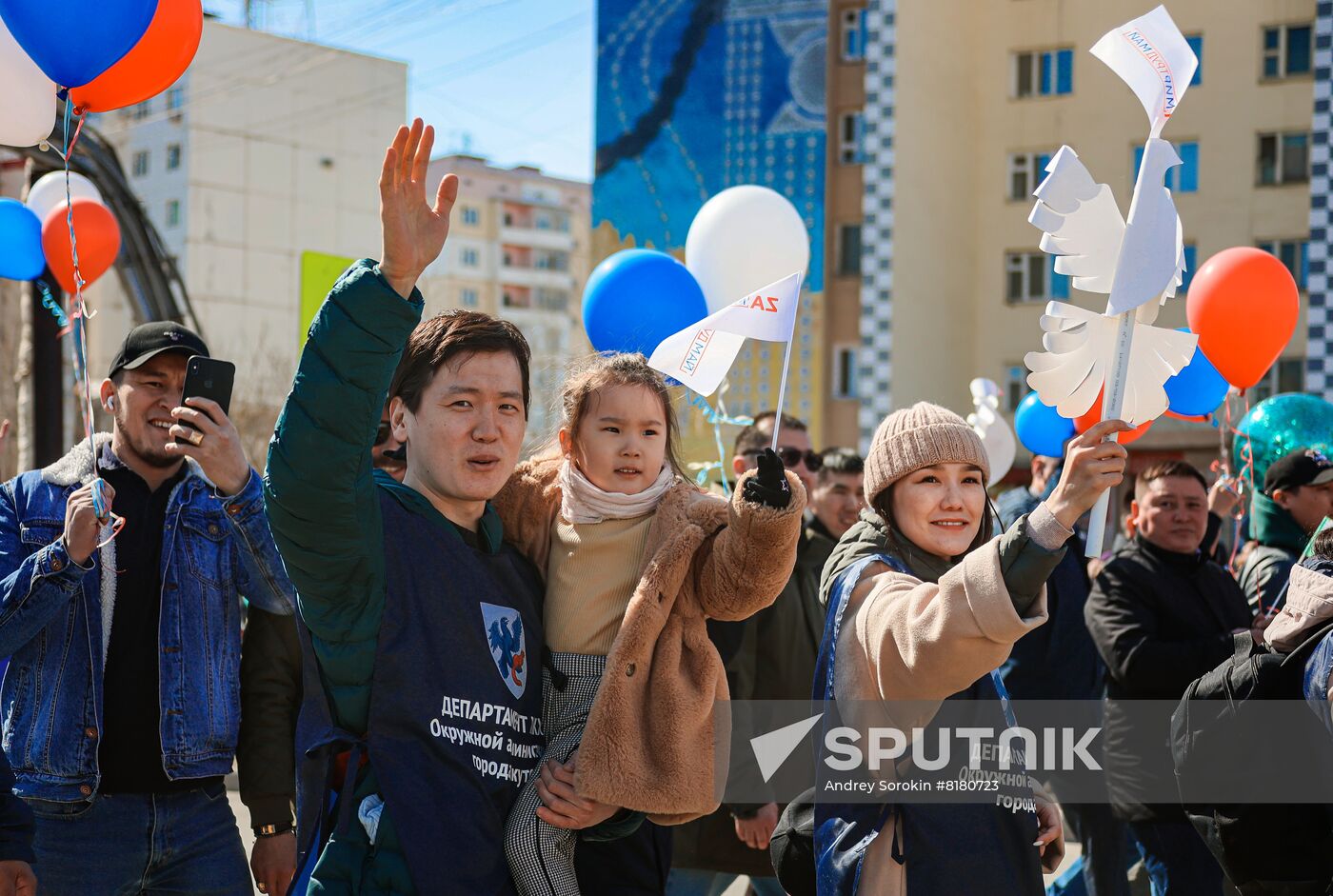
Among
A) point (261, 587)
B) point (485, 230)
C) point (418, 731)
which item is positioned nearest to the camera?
point (418, 731)

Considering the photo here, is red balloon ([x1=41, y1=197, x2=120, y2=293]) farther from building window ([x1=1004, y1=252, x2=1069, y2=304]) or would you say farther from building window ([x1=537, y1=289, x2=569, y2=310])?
building window ([x1=537, y1=289, x2=569, y2=310])

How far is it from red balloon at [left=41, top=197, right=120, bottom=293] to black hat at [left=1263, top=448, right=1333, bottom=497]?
228 inches

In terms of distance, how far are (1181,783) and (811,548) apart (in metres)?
2.25

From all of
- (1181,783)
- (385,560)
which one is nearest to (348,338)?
(385,560)

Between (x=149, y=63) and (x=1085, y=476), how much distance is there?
3.19 meters

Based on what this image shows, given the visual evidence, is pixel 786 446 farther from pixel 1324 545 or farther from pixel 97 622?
pixel 97 622

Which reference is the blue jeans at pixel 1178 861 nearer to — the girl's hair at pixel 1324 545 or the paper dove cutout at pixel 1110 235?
the girl's hair at pixel 1324 545

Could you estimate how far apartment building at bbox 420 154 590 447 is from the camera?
3049 inches

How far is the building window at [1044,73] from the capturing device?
30.4 m

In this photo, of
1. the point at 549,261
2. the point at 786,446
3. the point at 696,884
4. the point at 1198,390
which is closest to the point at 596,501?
the point at 696,884

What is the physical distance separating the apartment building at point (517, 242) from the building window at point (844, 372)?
36757 mm

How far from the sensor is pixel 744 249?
6953mm

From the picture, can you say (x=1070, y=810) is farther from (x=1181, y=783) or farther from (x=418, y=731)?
(x=418, y=731)

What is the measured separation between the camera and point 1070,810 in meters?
7.22
